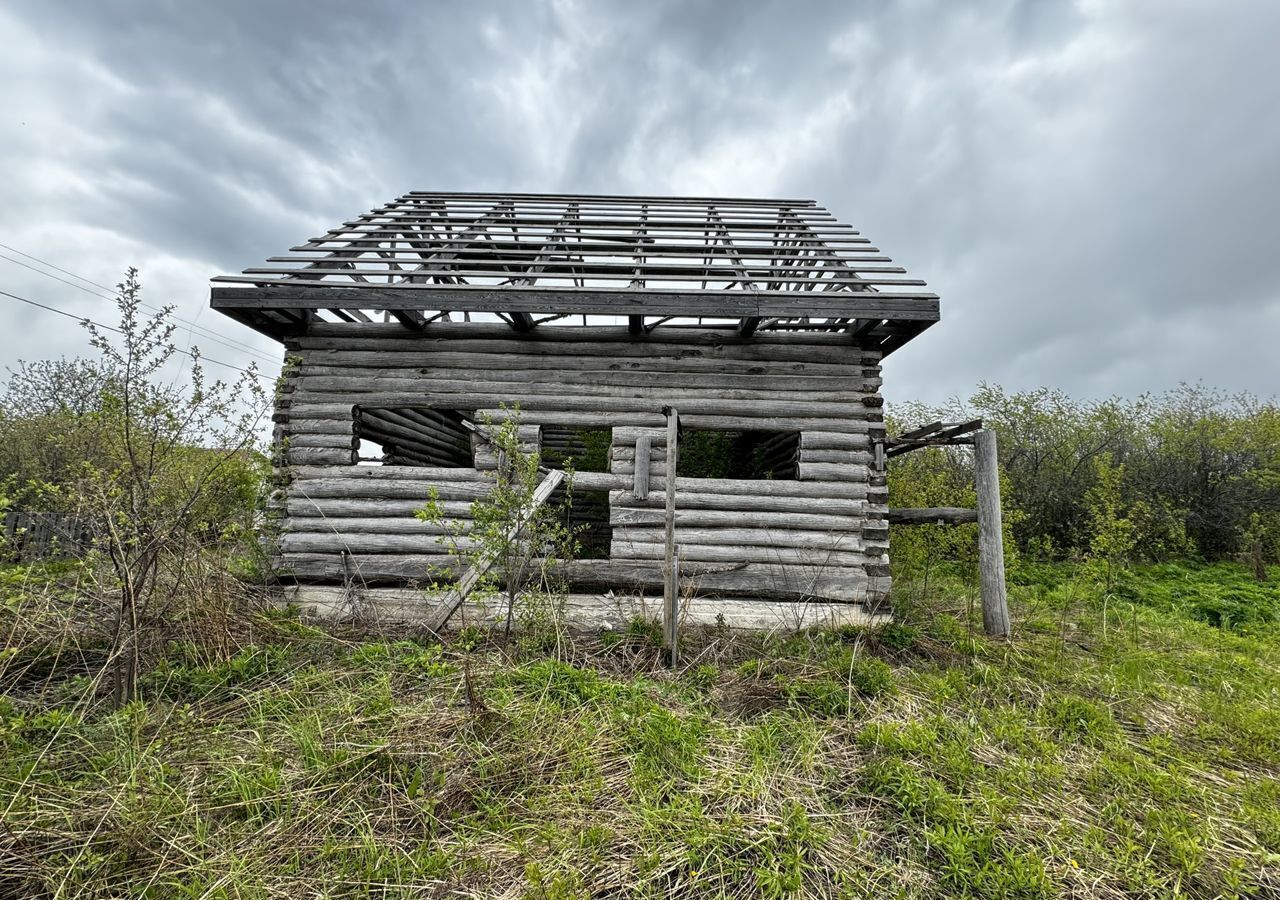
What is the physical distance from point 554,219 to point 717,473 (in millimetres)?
4720

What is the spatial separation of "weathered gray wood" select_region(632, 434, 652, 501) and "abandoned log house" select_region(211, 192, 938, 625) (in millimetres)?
19

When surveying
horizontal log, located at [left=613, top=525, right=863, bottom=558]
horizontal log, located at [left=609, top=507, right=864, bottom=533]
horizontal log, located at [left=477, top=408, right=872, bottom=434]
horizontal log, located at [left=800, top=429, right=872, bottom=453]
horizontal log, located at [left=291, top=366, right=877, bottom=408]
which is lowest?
horizontal log, located at [left=613, top=525, right=863, bottom=558]

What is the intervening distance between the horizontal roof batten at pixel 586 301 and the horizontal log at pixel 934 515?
2.28 m

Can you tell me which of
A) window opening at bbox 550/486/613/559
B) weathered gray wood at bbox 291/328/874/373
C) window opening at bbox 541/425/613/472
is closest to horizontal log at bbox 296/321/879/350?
weathered gray wood at bbox 291/328/874/373

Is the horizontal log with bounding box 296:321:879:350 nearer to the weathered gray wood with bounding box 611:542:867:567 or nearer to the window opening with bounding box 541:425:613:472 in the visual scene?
the window opening with bounding box 541:425:613:472

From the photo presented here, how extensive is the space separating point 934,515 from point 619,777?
17.5ft

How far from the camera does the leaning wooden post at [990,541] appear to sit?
6992mm

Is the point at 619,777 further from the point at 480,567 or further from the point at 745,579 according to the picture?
the point at 745,579

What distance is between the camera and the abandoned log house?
7.32 metres

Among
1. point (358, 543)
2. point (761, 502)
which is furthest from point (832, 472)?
point (358, 543)

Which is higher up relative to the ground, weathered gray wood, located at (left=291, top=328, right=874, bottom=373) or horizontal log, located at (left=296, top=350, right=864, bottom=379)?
weathered gray wood, located at (left=291, top=328, right=874, bottom=373)

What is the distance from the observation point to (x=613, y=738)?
13.8 ft

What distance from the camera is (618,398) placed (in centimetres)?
788

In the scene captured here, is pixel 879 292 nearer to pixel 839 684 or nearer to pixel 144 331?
pixel 839 684
